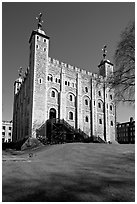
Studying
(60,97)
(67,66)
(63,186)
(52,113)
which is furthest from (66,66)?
(63,186)

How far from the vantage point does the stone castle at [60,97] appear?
2930 centimetres

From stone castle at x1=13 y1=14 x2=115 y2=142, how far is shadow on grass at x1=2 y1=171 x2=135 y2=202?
22.0m

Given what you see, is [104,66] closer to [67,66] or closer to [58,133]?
[67,66]

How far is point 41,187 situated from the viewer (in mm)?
5508

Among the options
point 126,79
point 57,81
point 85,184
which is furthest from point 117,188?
point 57,81

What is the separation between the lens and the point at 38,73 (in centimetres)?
3008

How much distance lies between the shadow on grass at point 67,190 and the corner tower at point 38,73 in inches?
869

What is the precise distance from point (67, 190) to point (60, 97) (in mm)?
27038

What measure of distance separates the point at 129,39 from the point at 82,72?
857 inches

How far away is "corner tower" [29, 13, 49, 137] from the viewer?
28.5 meters

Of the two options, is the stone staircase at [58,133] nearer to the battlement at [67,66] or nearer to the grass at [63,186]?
the battlement at [67,66]

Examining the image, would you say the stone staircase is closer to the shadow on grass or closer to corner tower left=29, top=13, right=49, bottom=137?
corner tower left=29, top=13, right=49, bottom=137

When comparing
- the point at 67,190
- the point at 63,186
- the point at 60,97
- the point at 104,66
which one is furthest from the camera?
the point at 104,66

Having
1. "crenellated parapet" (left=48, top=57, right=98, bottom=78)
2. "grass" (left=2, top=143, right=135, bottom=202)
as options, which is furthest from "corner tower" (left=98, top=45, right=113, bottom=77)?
"grass" (left=2, top=143, right=135, bottom=202)
